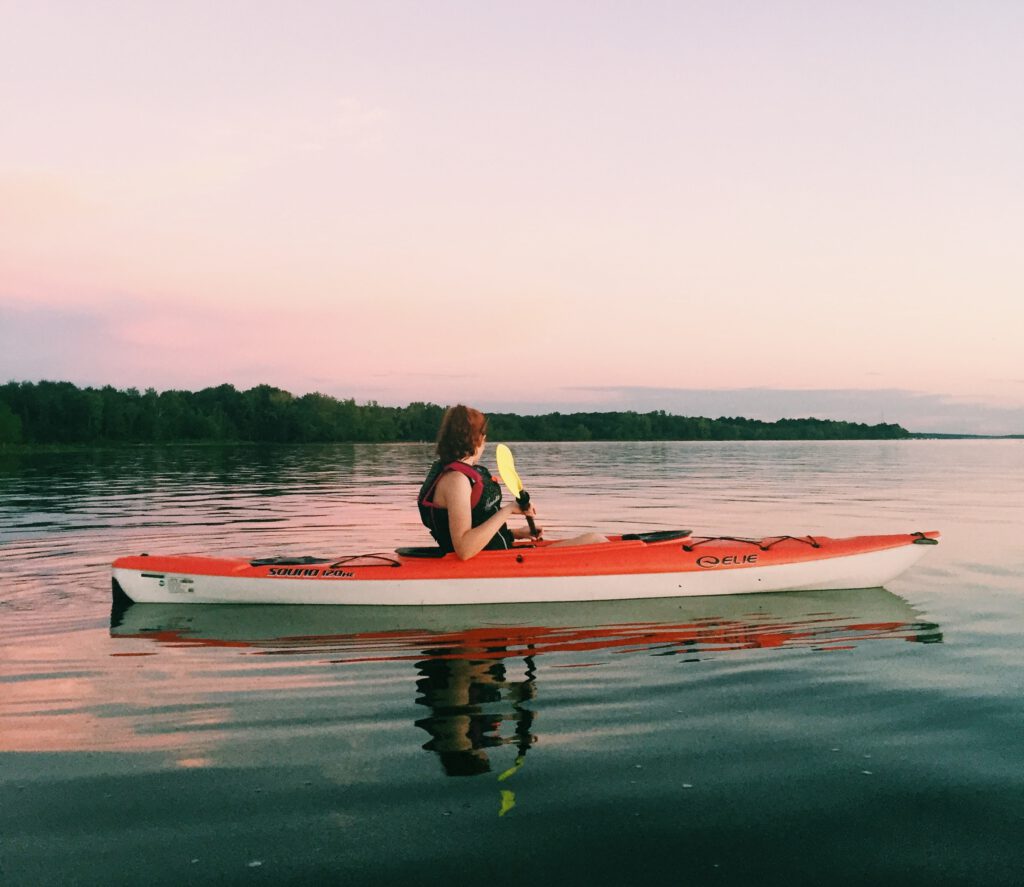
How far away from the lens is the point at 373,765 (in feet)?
13.0

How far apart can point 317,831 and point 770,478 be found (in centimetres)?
2708

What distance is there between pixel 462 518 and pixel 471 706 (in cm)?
243

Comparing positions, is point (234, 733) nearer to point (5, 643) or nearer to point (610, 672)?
point (610, 672)

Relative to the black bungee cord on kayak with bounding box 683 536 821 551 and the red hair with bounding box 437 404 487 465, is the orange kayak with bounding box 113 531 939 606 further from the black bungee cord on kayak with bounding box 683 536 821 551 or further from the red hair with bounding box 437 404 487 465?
the red hair with bounding box 437 404 487 465

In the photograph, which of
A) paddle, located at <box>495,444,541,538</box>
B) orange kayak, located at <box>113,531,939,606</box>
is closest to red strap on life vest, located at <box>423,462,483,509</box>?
orange kayak, located at <box>113,531,939,606</box>

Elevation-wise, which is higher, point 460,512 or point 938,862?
point 460,512

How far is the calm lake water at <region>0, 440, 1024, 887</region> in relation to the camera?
312 centimetres

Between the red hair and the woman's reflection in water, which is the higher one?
the red hair

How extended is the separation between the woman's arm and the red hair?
180 mm

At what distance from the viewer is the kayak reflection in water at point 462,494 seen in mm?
6867

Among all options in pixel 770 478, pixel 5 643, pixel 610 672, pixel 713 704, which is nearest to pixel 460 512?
pixel 610 672

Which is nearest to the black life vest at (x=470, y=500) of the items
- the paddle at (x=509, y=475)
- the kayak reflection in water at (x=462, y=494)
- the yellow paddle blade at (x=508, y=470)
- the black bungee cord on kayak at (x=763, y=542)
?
the kayak reflection in water at (x=462, y=494)

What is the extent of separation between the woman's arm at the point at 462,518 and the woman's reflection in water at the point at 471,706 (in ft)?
3.94

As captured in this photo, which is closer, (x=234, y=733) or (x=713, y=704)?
(x=234, y=733)
